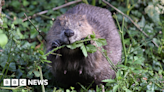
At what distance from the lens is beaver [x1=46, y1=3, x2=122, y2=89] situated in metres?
2.66

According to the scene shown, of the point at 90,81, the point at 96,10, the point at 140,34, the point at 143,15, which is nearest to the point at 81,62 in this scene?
the point at 90,81

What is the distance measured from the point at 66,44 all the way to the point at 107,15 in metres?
1.37

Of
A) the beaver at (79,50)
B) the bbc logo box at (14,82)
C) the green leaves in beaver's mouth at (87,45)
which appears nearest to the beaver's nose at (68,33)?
the beaver at (79,50)

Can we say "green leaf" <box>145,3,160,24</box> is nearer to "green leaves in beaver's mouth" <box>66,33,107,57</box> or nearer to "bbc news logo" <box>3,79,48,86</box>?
"green leaves in beaver's mouth" <box>66,33,107,57</box>

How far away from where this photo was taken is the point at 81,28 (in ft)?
8.92

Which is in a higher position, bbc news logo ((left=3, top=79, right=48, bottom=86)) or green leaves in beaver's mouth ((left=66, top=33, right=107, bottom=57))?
green leaves in beaver's mouth ((left=66, top=33, right=107, bottom=57))

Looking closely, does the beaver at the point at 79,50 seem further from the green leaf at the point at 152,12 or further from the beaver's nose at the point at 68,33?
the green leaf at the point at 152,12

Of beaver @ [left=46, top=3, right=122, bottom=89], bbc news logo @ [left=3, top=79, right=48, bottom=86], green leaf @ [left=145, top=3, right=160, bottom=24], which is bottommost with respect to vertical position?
bbc news logo @ [left=3, top=79, right=48, bottom=86]

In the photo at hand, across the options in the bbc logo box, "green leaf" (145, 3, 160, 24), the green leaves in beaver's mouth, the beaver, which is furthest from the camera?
"green leaf" (145, 3, 160, 24)

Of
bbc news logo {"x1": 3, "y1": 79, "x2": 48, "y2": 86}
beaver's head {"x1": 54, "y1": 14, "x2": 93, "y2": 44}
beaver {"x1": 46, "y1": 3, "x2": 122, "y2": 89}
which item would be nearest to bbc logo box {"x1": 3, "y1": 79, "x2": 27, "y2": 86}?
bbc news logo {"x1": 3, "y1": 79, "x2": 48, "y2": 86}

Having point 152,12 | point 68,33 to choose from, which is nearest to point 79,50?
point 68,33

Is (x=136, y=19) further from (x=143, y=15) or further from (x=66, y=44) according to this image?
(x=66, y=44)

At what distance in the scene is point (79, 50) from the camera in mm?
2721

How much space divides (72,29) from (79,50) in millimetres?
306
